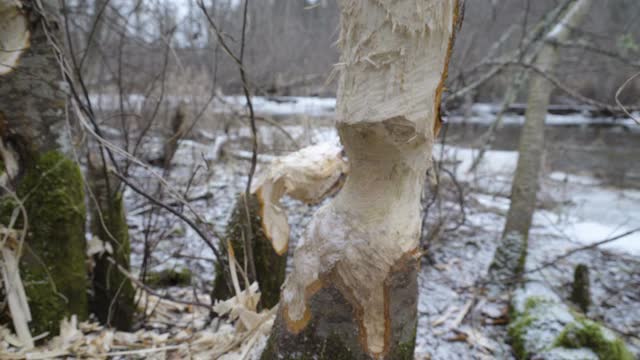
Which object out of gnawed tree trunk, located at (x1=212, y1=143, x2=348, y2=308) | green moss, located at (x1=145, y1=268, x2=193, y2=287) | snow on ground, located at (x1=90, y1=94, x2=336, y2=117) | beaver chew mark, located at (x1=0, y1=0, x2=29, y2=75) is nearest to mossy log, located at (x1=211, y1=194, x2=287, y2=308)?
gnawed tree trunk, located at (x1=212, y1=143, x2=348, y2=308)

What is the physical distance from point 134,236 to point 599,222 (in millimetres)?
5497

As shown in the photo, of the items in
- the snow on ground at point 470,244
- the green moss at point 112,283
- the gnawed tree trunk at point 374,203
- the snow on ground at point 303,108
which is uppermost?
the snow on ground at point 303,108

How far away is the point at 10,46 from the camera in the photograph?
1.69 meters

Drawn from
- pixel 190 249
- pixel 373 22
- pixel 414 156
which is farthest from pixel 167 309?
pixel 373 22

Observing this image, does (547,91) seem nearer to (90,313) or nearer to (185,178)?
(90,313)

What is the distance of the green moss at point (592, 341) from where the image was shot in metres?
2.15

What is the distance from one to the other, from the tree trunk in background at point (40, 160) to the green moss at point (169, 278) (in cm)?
95

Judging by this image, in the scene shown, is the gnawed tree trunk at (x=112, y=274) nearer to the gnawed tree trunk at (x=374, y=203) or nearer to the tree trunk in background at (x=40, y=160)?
the tree trunk in background at (x=40, y=160)

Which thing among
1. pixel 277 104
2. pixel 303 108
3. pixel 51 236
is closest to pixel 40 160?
pixel 51 236

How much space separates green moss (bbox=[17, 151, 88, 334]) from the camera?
1753mm

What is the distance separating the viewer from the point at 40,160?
1.77 metres

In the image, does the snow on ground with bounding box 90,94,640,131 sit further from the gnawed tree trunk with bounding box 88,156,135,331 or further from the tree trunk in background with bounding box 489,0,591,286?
the gnawed tree trunk with bounding box 88,156,135,331

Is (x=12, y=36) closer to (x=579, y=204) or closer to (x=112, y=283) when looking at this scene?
(x=112, y=283)

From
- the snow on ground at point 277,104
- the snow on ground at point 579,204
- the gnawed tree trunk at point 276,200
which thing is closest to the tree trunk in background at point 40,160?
the gnawed tree trunk at point 276,200
